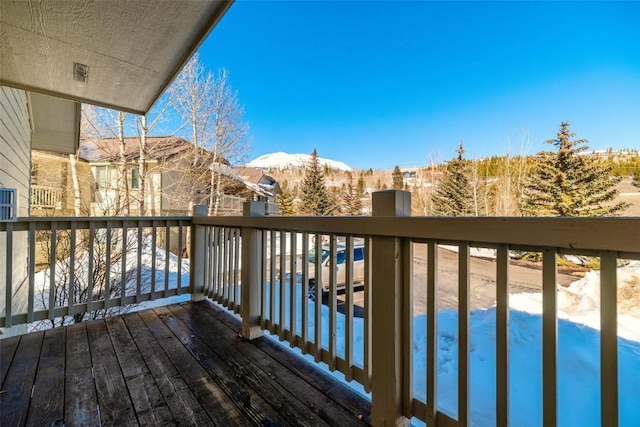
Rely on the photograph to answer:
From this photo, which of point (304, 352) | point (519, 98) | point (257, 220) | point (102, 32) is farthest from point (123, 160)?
point (519, 98)

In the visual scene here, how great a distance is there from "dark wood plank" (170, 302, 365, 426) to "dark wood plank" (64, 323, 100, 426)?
0.68 metres

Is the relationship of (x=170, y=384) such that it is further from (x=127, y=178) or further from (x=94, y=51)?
(x=127, y=178)

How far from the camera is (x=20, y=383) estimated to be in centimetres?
162

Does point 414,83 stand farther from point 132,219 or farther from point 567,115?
point 132,219

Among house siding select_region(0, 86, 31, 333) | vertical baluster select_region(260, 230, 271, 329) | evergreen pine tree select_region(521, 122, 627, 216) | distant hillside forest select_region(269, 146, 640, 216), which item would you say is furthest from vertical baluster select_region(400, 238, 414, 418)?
evergreen pine tree select_region(521, 122, 627, 216)

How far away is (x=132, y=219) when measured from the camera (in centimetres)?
274

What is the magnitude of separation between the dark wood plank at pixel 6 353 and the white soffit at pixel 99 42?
6.73ft

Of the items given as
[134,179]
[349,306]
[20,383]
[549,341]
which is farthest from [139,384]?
[134,179]

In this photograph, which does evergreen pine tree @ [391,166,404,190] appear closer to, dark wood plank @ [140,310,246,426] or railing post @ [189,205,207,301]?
railing post @ [189,205,207,301]

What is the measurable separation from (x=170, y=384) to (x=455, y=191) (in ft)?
55.9

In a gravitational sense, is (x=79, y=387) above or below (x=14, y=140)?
below

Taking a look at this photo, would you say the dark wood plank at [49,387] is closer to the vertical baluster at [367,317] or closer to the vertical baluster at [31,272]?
the vertical baluster at [31,272]

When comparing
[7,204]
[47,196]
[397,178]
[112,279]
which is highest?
[397,178]

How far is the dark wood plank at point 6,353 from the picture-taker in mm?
1729
